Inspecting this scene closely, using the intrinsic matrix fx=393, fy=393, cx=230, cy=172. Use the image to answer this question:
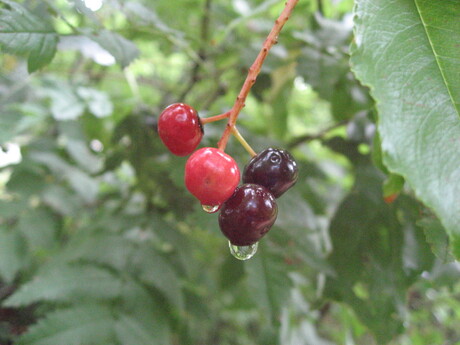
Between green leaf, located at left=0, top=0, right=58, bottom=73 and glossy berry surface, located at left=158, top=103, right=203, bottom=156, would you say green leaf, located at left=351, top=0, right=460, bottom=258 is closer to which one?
glossy berry surface, located at left=158, top=103, right=203, bottom=156

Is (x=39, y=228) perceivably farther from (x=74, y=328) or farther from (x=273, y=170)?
(x=273, y=170)

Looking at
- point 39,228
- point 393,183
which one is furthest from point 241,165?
point 39,228

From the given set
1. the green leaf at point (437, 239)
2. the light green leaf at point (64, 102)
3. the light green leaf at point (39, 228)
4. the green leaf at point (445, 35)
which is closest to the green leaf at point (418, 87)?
the green leaf at point (445, 35)

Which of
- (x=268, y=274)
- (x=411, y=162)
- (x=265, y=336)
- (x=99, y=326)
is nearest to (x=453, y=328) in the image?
(x=265, y=336)

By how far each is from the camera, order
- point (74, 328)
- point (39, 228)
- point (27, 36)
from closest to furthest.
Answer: point (27, 36), point (74, 328), point (39, 228)

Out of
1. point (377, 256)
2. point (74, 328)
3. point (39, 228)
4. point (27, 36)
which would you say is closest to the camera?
point (27, 36)

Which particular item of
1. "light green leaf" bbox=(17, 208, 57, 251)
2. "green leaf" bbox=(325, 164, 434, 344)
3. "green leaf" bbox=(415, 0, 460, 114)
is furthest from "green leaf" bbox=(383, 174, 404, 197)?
"light green leaf" bbox=(17, 208, 57, 251)

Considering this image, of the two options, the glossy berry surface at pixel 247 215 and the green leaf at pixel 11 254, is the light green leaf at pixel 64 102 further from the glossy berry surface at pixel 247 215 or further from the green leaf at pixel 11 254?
the glossy berry surface at pixel 247 215
